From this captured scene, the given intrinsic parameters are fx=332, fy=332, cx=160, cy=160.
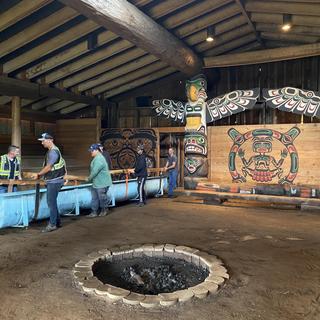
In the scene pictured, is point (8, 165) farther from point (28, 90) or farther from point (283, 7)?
point (283, 7)

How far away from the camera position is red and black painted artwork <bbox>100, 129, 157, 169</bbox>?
11141 millimetres

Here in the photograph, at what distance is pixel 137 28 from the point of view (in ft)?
19.0

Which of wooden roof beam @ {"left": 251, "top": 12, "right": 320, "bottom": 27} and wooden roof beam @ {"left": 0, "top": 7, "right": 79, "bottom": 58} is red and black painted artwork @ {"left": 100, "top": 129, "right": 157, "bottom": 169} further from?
wooden roof beam @ {"left": 0, "top": 7, "right": 79, "bottom": 58}

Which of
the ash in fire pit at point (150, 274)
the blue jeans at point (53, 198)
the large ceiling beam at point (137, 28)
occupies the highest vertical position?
the large ceiling beam at point (137, 28)

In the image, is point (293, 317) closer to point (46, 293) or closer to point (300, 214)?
point (46, 293)

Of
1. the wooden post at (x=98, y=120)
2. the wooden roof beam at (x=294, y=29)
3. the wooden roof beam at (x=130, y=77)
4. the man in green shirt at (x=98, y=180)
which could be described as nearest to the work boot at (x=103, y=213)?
the man in green shirt at (x=98, y=180)

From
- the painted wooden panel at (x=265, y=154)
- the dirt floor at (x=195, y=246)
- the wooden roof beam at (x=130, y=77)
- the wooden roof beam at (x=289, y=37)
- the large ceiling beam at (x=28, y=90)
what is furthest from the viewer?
the wooden roof beam at (x=130, y=77)

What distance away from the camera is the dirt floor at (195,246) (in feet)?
9.23

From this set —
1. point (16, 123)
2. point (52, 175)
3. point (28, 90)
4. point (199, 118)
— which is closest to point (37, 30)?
point (28, 90)

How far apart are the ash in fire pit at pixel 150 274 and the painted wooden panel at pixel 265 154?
488cm

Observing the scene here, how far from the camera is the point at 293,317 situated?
8.96 feet

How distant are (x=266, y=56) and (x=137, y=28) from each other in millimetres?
4333

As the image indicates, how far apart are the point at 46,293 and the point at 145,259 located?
4.85ft

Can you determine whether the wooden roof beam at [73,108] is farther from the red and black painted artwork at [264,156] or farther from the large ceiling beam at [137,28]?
the red and black painted artwork at [264,156]
